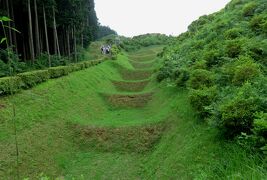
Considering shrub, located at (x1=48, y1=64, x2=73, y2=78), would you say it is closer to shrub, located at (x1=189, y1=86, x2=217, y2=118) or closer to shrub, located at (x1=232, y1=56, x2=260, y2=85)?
shrub, located at (x1=189, y1=86, x2=217, y2=118)

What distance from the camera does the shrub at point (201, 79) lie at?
9.30m

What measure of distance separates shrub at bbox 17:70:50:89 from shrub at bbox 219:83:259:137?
884cm

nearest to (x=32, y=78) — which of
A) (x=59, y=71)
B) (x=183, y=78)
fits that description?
(x=59, y=71)

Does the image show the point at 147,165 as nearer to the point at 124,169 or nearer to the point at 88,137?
the point at 124,169

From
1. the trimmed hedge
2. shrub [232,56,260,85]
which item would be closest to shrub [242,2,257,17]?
shrub [232,56,260,85]

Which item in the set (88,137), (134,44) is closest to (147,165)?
(88,137)

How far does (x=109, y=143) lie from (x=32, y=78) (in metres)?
4.84

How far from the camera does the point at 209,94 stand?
309 inches

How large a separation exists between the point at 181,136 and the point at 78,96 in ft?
26.2

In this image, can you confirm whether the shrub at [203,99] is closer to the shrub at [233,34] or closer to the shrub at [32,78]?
the shrub at [233,34]

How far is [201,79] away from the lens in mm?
9602

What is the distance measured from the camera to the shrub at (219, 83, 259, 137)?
568cm

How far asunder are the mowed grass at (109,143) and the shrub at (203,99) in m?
0.37

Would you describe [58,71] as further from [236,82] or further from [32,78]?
[236,82]
